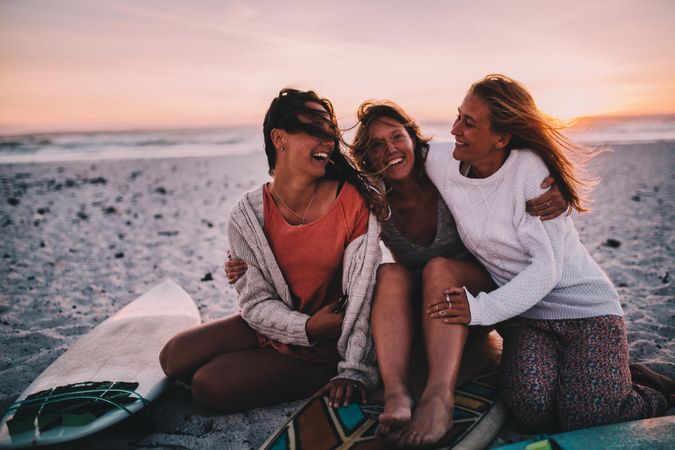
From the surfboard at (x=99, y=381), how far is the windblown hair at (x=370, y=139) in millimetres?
1787

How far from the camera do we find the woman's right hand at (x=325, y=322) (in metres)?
2.64

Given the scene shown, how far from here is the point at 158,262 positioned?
5.73 metres

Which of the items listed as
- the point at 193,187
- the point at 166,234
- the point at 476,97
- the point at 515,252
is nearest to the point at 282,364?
the point at 515,252

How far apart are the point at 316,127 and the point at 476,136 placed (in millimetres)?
901

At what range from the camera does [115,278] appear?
5.19 m

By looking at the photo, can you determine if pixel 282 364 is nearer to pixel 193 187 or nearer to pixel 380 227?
pixel 380 227

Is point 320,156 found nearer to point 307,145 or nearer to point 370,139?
point 307,145

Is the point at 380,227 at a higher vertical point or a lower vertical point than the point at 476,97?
lower

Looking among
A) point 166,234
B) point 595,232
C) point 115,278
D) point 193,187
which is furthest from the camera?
point 193,187

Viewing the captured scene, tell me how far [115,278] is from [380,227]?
357cm

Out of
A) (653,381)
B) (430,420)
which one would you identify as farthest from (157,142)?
(653,381)

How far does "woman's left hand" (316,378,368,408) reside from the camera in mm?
2490

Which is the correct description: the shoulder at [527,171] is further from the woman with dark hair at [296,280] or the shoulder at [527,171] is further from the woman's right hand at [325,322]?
the woman's right hand at [325,322]

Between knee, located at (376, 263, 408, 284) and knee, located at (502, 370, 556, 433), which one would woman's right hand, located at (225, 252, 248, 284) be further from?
knee, located at (502, 370, 556, 433)
